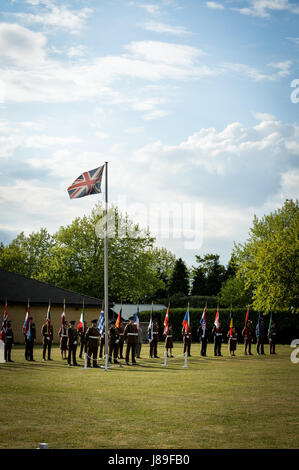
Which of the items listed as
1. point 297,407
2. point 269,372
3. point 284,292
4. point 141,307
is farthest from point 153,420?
point 141,307

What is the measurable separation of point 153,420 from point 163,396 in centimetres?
330

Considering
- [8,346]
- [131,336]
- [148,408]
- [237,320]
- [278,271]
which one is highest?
[278,271]

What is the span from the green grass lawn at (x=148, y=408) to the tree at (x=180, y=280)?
63.7m

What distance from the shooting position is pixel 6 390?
14.6m

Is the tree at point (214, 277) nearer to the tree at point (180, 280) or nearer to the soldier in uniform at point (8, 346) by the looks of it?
the tree at point (180, 280)

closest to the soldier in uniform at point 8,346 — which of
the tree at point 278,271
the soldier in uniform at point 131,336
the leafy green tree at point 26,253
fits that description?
the soldier in uniform at point 131,336

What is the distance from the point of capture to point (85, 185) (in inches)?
827

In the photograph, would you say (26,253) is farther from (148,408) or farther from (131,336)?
(148,408)

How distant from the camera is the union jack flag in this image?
68.8ft

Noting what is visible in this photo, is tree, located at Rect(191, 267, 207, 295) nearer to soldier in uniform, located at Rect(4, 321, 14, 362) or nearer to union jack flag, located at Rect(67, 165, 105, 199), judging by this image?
soldier in uniform, located at Rect(4, 321, 14, 362)

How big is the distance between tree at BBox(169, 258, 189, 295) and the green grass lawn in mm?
63660

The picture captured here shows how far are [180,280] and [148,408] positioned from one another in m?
73.1

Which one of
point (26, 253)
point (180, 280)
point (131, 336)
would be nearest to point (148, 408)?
point (131, 336)
